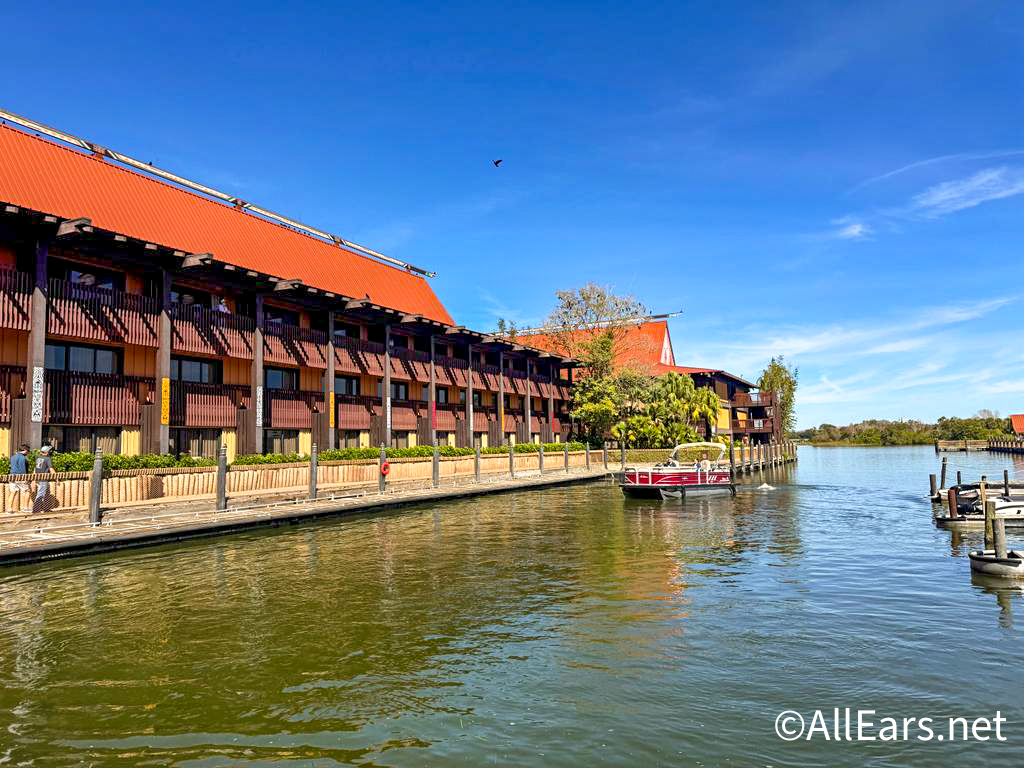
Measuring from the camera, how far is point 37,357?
23984 millimetres

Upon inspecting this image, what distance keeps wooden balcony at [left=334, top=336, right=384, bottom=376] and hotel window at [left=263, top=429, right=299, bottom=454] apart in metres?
4.55

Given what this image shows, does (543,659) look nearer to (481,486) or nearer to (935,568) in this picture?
(935,568)

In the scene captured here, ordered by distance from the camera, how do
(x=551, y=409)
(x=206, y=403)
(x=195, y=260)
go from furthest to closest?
(x=551, y=409) < (x=206, y=403) < (x=195, y=260)

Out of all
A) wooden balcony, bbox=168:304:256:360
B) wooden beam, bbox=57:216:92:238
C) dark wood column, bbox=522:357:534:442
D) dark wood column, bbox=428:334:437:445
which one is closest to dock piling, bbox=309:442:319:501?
wooden balcony, bbox=168:304:256:360

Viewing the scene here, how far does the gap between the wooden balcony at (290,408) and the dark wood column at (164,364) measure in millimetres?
5746

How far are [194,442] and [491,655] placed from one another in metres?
24.9

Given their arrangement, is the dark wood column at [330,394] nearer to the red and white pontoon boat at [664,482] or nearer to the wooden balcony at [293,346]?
the wooden balcony at [293,346]

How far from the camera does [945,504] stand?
101 feet

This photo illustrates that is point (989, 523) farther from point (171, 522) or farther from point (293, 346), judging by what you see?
point (293, 346)

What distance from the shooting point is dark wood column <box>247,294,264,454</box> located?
32.5m

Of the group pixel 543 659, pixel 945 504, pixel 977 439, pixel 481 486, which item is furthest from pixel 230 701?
pixel 977 439

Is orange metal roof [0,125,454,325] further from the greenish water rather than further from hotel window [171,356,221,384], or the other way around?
the greenish water

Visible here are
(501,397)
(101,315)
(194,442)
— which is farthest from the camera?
(501,397)

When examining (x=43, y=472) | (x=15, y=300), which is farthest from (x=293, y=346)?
(x=43, y=472)
